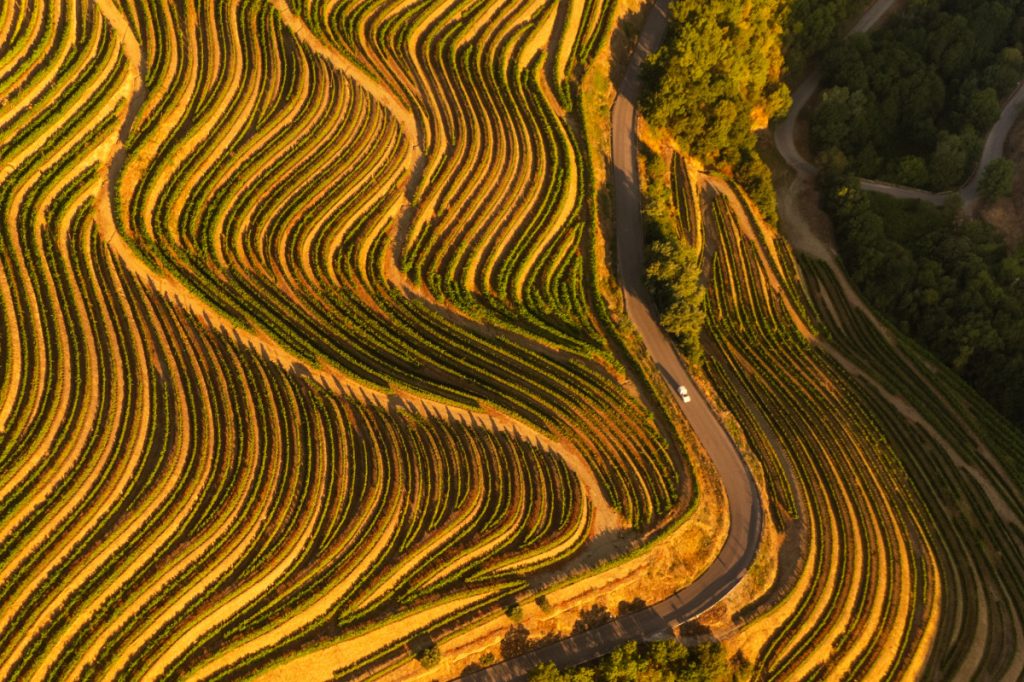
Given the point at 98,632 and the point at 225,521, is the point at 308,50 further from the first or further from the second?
the point at 98,632

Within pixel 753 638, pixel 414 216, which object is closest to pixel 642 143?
pixel 414 216

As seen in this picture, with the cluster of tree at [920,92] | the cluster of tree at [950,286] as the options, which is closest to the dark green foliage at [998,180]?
the cluster of tree at [920,92]

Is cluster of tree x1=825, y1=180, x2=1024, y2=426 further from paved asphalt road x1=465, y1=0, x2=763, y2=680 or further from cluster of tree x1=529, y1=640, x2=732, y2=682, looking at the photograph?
cluster of tree x1=529, y1=640, x2=732, y2=682

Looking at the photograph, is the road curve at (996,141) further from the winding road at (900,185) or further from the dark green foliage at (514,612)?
the dark green foliage at (514,612)

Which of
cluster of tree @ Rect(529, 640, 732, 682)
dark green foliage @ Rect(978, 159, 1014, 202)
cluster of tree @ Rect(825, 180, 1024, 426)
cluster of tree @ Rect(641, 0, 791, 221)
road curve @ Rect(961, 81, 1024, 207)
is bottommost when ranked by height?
cluster of tree @ Rect(529, 640, 732, 682)

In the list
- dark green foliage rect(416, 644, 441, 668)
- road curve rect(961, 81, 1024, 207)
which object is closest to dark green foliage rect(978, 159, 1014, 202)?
road curve rect(961, 81, 1024, 207)
